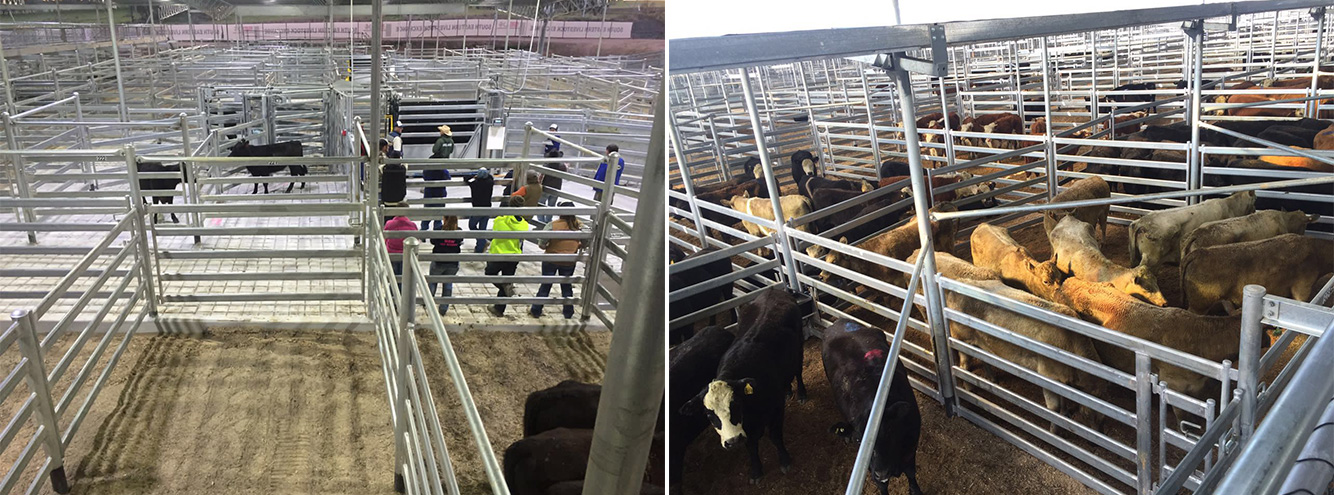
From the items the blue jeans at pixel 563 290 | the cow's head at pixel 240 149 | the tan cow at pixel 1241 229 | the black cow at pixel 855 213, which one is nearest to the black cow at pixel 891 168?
the black cow at pixel 855 213

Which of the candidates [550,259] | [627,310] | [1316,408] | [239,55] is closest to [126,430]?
[550,259]

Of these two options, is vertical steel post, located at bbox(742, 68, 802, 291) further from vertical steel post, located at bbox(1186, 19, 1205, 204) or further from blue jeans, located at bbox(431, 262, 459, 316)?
vertical steel post, located at bbox(1186, 19, 1205, 204)

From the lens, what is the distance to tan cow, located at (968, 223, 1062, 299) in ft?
17.6

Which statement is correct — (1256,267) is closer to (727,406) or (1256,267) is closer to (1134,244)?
(1134,244)

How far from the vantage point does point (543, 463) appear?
11.3ft

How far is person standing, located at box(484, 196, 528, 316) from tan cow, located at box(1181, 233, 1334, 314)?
4.86 meters

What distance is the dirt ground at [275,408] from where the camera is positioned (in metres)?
4.09

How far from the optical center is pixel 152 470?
4.08m

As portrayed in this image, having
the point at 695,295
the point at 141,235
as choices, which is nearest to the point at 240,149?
the point at 141,235

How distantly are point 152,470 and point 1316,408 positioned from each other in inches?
188

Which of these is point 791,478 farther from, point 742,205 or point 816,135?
point 816,135

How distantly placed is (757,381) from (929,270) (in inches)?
45.8

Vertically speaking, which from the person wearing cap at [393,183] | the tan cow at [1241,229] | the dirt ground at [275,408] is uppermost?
the person wearing cap at [393,183]

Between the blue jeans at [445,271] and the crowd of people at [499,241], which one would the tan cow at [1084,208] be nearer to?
the crowd of people at [499,241]
